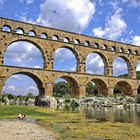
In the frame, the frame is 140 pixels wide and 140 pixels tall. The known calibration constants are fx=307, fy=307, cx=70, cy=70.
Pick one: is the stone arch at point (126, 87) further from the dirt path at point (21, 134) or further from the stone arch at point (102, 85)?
the dirt path at point (21, 134)

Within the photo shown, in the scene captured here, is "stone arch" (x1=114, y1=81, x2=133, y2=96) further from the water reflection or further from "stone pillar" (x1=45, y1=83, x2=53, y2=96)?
the water reflection

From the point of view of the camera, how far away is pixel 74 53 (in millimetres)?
58719

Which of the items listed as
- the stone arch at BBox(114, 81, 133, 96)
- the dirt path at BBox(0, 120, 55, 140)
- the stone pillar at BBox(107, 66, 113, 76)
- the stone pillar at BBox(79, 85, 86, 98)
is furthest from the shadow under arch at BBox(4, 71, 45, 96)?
the dirt path at BBox(0, 120, 55, 140)

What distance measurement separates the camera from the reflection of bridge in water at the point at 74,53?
5025cm

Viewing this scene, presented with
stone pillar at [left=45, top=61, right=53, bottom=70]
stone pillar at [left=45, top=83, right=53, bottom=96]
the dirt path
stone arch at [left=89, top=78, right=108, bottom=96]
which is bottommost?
the dirt path

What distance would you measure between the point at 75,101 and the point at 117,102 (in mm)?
7462

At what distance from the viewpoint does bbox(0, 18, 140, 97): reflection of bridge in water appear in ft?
165

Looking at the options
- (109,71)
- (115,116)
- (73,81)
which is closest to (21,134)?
(115,116)

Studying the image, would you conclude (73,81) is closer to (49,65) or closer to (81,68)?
(81,68)

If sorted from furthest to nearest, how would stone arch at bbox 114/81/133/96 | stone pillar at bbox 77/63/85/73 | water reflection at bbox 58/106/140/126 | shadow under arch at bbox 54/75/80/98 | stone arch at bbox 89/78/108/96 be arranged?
stone arch at bbox 114/81/133/96, stone arch at bbox 89/78/108/96, stone pillar at bbox 77/63/85/73, shadow under arch at bbox 54/75/80/98, water reflection at bbox 58/106/140/126

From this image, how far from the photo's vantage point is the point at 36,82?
53.2m

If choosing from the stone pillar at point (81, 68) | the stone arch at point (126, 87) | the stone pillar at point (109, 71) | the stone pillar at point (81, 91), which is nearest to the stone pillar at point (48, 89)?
the stone pillar at point (81, 91)

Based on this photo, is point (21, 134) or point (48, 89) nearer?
point (21, 134)

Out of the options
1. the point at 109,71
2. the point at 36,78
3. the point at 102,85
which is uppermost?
the point at 109,71
